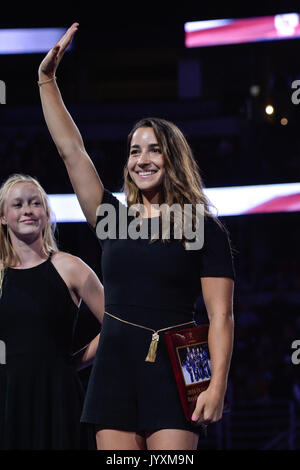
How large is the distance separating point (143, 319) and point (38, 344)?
617 mm

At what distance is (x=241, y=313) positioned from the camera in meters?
8.44

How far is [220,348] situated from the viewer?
1690 millimetres

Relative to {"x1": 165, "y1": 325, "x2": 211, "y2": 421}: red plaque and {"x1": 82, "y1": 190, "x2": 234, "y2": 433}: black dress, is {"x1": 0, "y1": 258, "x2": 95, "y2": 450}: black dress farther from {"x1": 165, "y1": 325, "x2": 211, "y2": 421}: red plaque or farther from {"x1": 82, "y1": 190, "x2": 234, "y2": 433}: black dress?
{"x1": 165, "y1": 325, "x2": 211, "y2": 421}: red plaque

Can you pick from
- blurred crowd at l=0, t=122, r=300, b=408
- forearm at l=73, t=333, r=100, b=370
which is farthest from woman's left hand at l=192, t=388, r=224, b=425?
blurred crowd at l=0, t=122, r=300, b=408

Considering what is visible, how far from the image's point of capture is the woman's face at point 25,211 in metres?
2.30

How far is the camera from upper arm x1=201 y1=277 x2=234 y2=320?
1719mm

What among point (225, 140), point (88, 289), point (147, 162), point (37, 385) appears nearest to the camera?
point (147, 162)

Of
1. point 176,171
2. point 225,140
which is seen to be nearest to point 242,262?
point 225,140

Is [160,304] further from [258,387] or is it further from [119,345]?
[258,387]

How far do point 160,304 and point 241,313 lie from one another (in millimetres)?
6852

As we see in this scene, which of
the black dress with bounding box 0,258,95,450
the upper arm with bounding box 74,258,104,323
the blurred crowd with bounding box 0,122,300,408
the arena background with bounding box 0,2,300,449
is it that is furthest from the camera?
the blurred crowd with bounding box 0,122,300,408

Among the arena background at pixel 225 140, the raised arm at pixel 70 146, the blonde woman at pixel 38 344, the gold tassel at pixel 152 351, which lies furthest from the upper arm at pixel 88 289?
the arena background at pixel 225 140

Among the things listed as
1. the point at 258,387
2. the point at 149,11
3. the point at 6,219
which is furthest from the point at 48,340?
the point at 258,387

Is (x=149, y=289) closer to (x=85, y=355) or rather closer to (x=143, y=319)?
(x=143, y=319)
